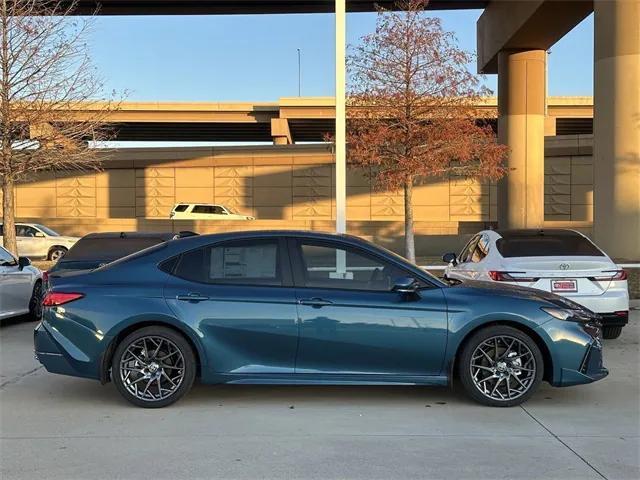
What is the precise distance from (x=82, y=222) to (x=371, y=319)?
2707cm

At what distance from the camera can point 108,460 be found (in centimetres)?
429

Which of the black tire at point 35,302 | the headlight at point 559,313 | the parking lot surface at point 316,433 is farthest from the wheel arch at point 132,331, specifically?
the black tire at point 35,302

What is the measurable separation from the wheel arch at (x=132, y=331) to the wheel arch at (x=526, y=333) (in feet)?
7.10

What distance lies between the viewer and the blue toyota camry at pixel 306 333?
5355 mm

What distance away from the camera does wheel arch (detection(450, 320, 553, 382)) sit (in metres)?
5.41

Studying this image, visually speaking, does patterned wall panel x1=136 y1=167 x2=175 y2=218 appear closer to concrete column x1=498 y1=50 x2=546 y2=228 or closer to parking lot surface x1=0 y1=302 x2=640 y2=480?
concrete column x1=498 y1=50 x2=546 y2=228

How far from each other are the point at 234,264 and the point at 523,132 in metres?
18.8

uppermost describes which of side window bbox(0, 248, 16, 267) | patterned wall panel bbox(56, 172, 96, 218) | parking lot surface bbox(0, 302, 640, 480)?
patterned wall panel bbox(56, 172, 96, 218)

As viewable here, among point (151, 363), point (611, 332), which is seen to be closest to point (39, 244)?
point (151, 363)

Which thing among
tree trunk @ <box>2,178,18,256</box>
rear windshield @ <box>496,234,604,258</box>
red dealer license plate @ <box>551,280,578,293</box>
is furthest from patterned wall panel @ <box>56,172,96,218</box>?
red dealer license plate @ <box>551,280,578,293</box>

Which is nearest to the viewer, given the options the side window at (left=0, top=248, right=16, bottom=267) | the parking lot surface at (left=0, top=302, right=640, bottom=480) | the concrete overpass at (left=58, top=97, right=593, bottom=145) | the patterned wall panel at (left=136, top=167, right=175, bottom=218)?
the parking lot surface at (left=0, top=302, right=640, bottom=480)

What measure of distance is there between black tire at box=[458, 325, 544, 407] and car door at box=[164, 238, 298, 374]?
57.9 inches

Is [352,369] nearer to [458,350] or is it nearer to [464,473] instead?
[458,350]

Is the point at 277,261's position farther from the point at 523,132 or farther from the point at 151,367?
the point at 523,132
